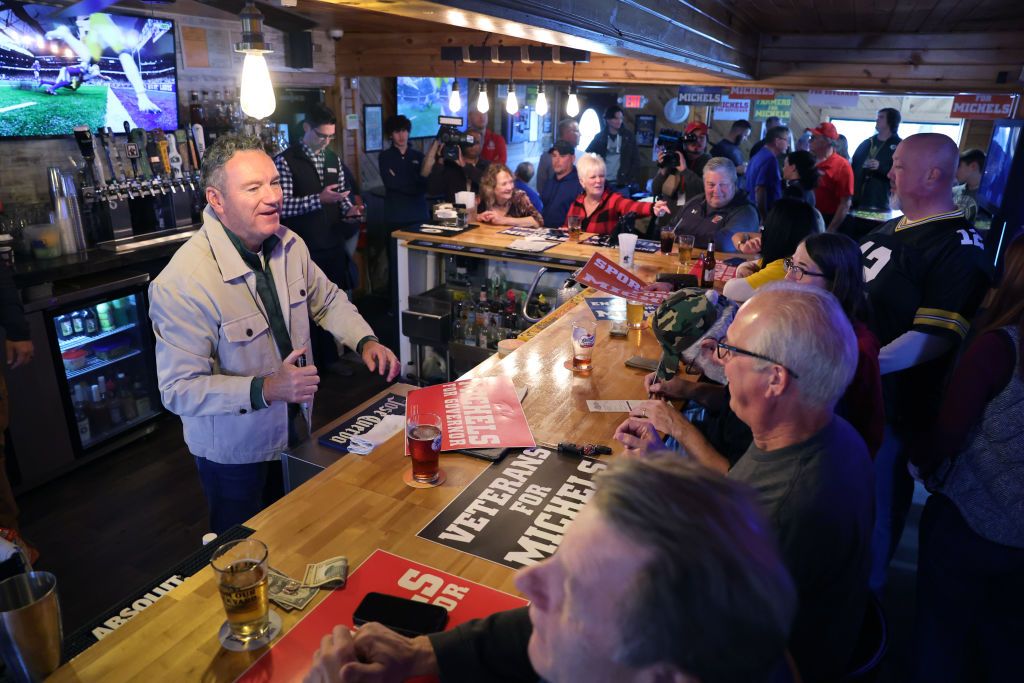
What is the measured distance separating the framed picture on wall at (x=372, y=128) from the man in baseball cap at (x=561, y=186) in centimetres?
292

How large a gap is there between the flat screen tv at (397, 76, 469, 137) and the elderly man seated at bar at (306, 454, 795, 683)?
28.0ft

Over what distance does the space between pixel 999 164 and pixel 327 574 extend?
6879 millimetres

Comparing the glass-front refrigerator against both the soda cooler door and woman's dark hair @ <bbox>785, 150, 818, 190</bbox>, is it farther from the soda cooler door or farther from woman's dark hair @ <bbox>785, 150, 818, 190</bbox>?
woman's dark hair @ <bbox>785, 150, 818, 190</bbox>

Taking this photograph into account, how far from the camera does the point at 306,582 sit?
142cm

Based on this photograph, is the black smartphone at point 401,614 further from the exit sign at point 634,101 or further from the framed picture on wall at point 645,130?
the framed picture on wall at point 645,130

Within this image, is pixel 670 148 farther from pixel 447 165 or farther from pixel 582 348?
pixel 582 348

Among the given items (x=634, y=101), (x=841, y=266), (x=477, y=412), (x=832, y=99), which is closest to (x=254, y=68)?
(x=477, y=412)

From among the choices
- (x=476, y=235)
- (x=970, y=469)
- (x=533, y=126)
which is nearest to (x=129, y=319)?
(x=476, y=235)

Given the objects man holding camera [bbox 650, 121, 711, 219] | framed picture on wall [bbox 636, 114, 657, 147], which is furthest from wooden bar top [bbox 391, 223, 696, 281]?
framed picture on wall [bbox 636, 114, 657, 147]

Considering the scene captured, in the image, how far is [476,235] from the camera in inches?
205

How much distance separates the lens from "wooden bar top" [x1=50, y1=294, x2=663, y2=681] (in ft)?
4.03

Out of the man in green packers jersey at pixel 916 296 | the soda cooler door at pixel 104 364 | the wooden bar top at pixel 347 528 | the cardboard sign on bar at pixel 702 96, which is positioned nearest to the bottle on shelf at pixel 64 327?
the soda cooler door at pixel 104 364

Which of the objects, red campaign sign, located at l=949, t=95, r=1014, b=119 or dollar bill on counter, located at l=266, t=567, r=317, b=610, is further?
red campaign sign, located at l=949, t=95, r=1014, b=119

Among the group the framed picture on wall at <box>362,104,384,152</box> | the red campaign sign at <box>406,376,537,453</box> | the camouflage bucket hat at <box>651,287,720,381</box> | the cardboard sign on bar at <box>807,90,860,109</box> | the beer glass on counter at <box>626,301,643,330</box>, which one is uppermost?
the cardboard sign on bar at <box>807,90,860,109</box>
